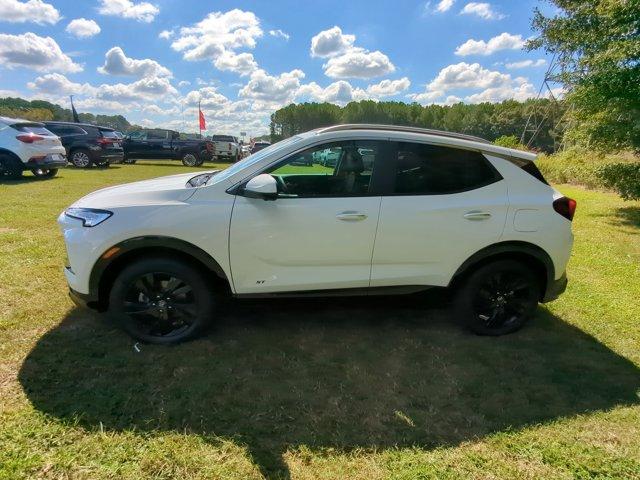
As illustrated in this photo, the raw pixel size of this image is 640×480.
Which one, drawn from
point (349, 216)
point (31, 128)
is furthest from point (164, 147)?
point (349, 216)

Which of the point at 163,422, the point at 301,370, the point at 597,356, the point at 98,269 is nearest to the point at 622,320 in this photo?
the point at 597,356

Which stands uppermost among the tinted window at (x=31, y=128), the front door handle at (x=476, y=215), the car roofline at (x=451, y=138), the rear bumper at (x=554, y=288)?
the car roofline at (x=451, y=138)

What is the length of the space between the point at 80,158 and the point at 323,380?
57.2ft

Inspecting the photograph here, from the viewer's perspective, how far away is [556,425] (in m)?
2.68

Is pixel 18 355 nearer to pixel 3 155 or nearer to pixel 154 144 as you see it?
pixel 3 155

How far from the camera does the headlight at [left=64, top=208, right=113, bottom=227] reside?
3.12 m

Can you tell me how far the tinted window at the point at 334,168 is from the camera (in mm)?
3305

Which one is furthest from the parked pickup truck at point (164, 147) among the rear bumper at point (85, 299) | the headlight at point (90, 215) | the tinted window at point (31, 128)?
the rear bumper at point (85, 299)

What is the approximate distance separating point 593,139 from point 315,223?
363 inches

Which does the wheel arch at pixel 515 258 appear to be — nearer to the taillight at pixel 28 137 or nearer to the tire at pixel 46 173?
the taillight at pixel 28 137

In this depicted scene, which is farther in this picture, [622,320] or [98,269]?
[622,320]

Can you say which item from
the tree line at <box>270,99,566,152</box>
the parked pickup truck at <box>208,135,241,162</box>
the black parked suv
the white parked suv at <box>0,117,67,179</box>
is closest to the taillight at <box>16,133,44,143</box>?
the white parked suv at <box>0,117,67,179</box>

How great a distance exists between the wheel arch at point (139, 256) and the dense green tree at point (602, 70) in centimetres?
879

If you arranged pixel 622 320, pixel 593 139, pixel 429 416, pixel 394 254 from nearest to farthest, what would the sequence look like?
1. pixel 429 416
2. pixel 394 254
3. pixel 622 320
4. pixel 593 139
